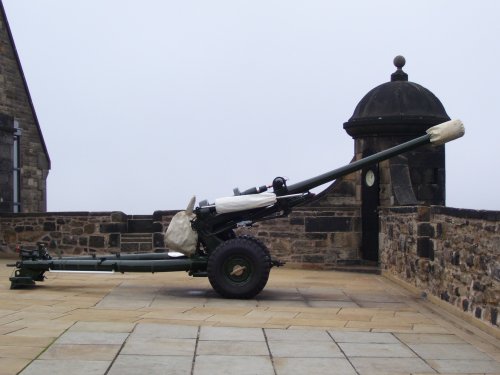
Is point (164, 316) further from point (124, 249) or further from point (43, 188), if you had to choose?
point (43, 188)

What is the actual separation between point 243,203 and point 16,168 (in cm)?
983

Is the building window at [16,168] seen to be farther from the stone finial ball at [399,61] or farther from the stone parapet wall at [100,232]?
the stone finial ball at [399,61]

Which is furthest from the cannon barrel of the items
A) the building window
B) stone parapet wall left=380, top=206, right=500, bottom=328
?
the building window

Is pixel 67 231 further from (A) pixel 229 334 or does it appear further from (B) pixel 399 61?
(A) pixel 229 334

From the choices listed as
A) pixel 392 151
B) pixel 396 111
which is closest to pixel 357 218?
pixel 396 111

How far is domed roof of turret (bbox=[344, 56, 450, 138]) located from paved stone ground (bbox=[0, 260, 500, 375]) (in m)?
3.85

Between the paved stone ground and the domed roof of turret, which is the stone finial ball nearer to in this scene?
the domed roof of turret

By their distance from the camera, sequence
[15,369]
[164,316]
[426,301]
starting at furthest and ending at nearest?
1. [426,301]
2. [164,316]
3. [15,369]

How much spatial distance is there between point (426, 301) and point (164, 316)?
3489 mm

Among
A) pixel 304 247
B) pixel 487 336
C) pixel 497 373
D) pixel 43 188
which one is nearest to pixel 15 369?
pixel 497 373

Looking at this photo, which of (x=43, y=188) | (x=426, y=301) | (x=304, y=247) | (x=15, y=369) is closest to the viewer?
(x=15, y=369)

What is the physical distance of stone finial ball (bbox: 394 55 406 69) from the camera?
46.3 ft

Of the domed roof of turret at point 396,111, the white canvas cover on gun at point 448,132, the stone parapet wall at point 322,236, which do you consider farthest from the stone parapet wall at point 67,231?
the white canvas cover on gun at point 448,132

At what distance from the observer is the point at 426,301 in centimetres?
941
